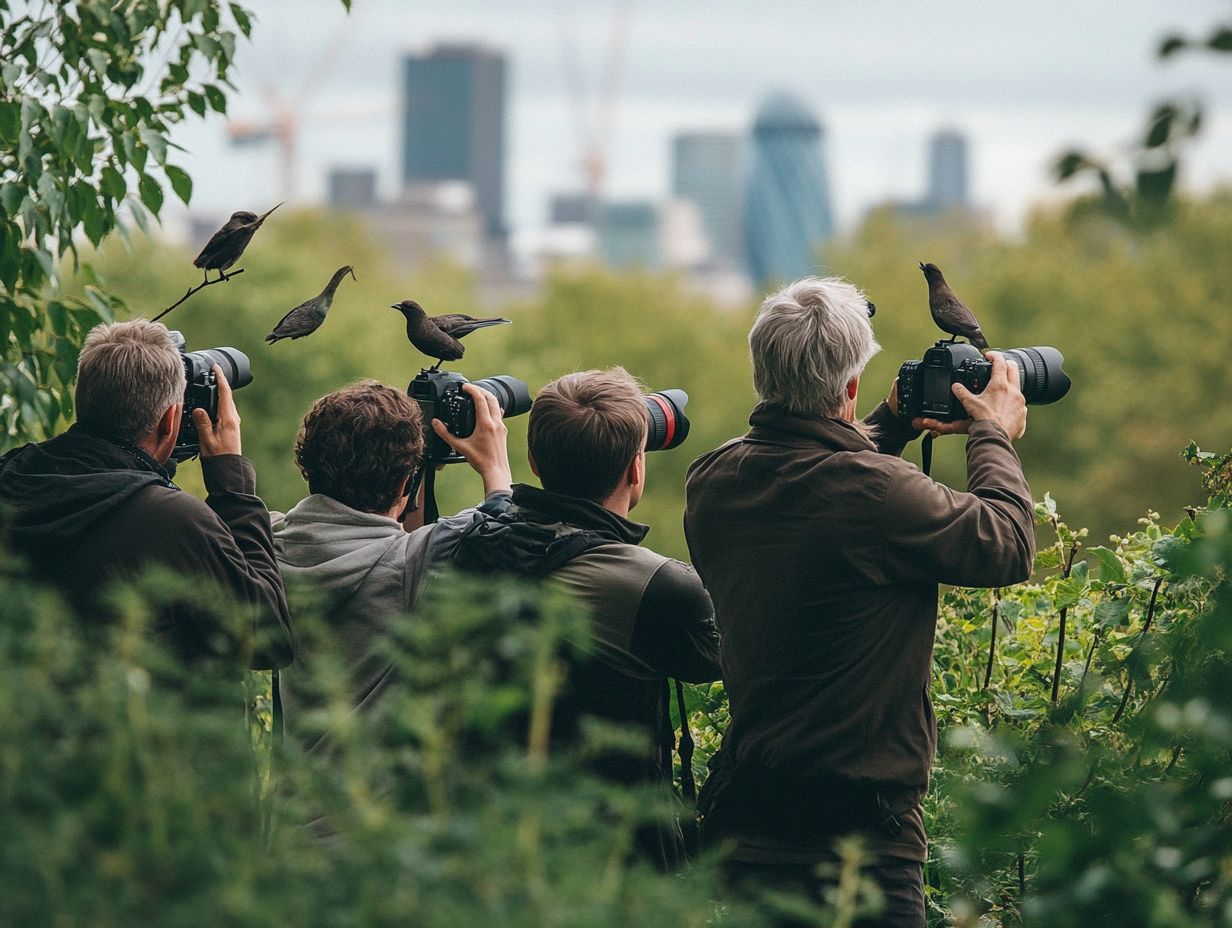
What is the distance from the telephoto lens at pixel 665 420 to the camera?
13.0ft

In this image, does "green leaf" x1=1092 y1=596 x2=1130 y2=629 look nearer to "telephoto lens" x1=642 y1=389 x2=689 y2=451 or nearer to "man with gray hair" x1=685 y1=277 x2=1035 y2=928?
"man with gray hair" x1=685 y1=277 x2=1035 y2=928

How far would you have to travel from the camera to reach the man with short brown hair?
10.9ft

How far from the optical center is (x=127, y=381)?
11.1ft

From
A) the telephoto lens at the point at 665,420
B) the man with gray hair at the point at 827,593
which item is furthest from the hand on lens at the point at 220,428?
the man with gray hair at the point at 827,593

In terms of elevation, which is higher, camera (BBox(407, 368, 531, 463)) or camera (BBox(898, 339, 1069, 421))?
camera (BBox(898, 339, 1069, 421))

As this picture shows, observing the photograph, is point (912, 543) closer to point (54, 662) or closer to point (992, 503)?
point (992, 503)

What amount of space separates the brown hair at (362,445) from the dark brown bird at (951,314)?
1.33m

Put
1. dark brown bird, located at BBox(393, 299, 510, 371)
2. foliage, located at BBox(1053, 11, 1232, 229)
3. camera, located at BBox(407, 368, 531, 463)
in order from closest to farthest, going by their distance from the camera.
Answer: foliage, located at BBox(1053, 11, 1232, 229) < camera, located at BBox(407, 368, 531, 463) < dark brown bird, located at BBox(393, 299, 510, 371)

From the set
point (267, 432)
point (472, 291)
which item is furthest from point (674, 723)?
point (472, 291)

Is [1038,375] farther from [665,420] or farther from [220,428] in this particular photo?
[220,428]

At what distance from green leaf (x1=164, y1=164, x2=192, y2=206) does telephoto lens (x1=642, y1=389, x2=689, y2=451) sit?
1.35 metres

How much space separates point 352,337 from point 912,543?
26958 mm

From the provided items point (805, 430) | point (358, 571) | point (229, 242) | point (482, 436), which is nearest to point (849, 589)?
point (805, 430)

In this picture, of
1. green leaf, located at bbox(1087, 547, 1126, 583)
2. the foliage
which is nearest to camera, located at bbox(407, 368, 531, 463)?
green leaf, located at bbox(1087, 547, 1126, 583)
